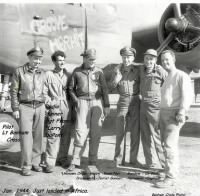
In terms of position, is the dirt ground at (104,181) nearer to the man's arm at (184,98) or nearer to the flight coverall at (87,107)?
the flight coverall at (87,107)

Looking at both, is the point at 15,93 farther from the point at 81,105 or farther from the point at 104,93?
the point at 104,93

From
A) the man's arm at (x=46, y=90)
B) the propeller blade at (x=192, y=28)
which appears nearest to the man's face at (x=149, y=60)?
the man's arm at (x=46, y=90)

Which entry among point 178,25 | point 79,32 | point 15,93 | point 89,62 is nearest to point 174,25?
point 178,25

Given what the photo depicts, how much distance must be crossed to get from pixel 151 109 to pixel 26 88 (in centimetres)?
179

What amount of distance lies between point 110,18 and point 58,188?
4.26 m

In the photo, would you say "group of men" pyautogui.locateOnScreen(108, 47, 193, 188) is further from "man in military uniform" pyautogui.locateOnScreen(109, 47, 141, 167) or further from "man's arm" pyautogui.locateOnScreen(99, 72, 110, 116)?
"man's arm" pyautogui.locateOnScreen(99, 72, 110, 116)

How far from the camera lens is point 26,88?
3.98 m

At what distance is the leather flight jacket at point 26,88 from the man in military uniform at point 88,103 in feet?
1.61

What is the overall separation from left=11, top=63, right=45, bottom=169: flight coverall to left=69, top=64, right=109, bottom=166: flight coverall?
→ 19.6 inches

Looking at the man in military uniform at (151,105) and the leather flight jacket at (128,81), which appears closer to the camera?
the man in military uniform at (151,105)

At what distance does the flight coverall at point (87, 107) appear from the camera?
4113mm

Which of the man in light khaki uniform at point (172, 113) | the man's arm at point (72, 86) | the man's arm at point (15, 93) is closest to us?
the man in light khaki uniform at point (172, 113)

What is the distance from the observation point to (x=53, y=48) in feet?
20.4

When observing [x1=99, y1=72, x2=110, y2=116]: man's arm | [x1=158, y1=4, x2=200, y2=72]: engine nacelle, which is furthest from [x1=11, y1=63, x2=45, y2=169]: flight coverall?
[x1=158, y1=4, x2=200, y2=72]: engine nacelle
